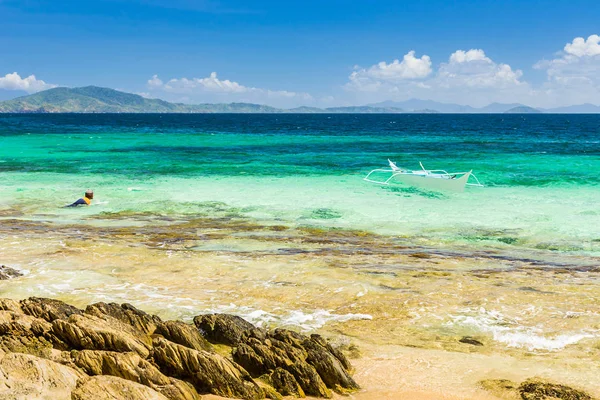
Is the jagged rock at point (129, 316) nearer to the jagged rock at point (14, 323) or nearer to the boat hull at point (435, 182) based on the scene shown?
the jagged rock at point (14, 323)

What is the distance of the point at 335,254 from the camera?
17.6 meters

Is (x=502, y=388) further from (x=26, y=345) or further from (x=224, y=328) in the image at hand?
(x=26, y=345)

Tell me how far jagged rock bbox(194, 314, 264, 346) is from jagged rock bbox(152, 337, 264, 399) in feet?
5.33

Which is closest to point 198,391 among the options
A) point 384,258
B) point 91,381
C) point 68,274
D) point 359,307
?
point 91,381

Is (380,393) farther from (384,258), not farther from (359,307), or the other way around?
(384,258)

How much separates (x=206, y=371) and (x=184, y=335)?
139 centimetres

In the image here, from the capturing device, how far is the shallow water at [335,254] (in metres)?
11.9

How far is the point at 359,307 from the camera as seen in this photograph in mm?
12672

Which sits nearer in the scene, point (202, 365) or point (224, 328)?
point (202, 365)

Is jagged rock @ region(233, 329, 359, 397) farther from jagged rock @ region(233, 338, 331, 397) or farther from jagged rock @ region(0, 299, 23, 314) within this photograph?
jagged rock @ region(0, 299, 23, 314)

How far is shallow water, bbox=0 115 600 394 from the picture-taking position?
39.0ft

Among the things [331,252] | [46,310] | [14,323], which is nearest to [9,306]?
[46,310]

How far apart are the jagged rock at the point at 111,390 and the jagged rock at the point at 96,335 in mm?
1277

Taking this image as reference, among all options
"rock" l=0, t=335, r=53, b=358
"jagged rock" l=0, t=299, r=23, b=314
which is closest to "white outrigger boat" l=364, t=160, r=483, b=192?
"jagged rock" l=0, t=299, r=23, b=314
